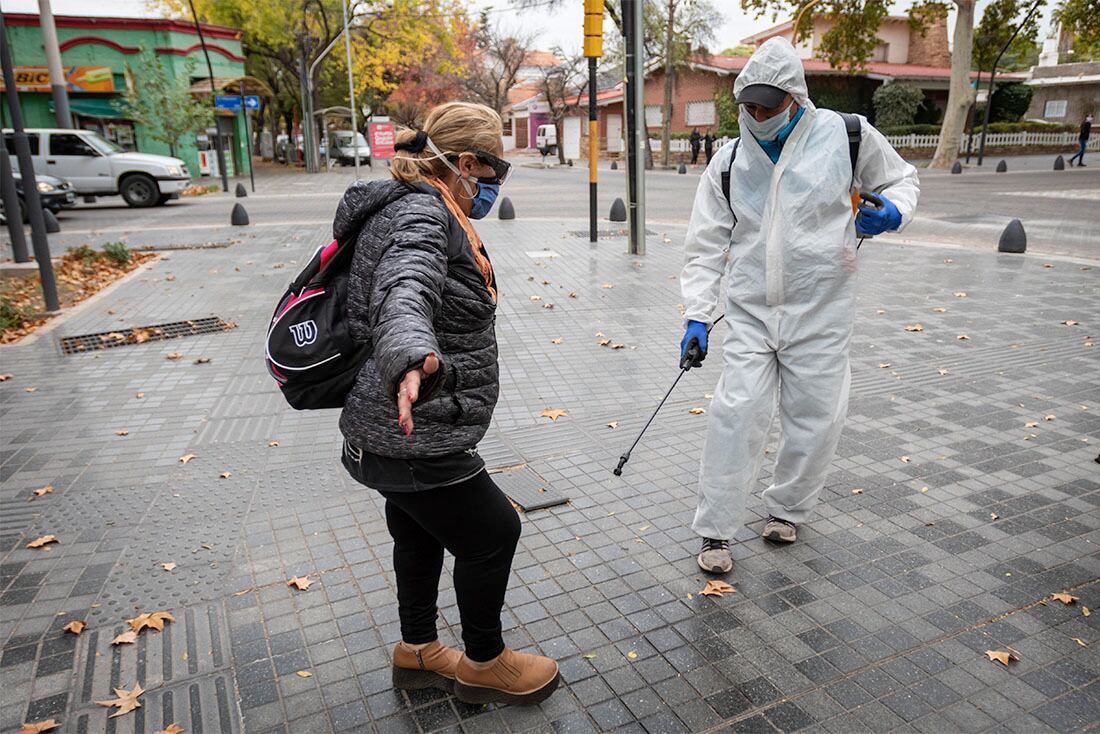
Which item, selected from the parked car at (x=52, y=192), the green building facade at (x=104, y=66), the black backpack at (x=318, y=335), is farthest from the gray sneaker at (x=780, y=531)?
the green building facade at (x=104, y=66)

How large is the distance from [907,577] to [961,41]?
3070cm

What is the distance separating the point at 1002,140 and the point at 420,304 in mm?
45326

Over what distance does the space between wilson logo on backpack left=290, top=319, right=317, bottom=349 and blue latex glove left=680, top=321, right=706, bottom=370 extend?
1.74m

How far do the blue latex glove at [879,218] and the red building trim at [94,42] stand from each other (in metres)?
30.7

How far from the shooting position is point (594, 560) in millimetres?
3574

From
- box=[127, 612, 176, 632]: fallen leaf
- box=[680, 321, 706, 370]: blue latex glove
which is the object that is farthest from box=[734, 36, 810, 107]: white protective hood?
box=[127, 612, 176, 632]: fallen leaf

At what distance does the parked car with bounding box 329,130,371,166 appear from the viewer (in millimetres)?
42562

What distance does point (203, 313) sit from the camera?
8.46m

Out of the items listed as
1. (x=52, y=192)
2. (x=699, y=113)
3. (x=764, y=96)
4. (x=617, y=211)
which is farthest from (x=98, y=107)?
(x=764, y=96)

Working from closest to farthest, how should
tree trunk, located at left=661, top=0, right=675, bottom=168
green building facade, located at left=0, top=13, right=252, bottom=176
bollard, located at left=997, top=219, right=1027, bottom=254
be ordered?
bollard, located at left=997, top=219, right=1027, bottom=254, green building facade, located at left=0, top=13, right=252, bottom=176, tree trunk, located at left=661, top=0, right=675, bottom=168

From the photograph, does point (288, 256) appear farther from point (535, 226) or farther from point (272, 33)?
point (272, 33)

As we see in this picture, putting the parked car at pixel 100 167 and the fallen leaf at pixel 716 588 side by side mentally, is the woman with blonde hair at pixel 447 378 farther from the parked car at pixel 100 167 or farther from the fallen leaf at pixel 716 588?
the parked car at pixel 100 167

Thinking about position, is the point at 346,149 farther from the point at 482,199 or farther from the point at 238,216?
the point at 482,199

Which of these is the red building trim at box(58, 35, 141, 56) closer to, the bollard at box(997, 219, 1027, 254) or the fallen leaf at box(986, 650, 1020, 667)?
the bollard at box(997, 219, 1027, 254)
